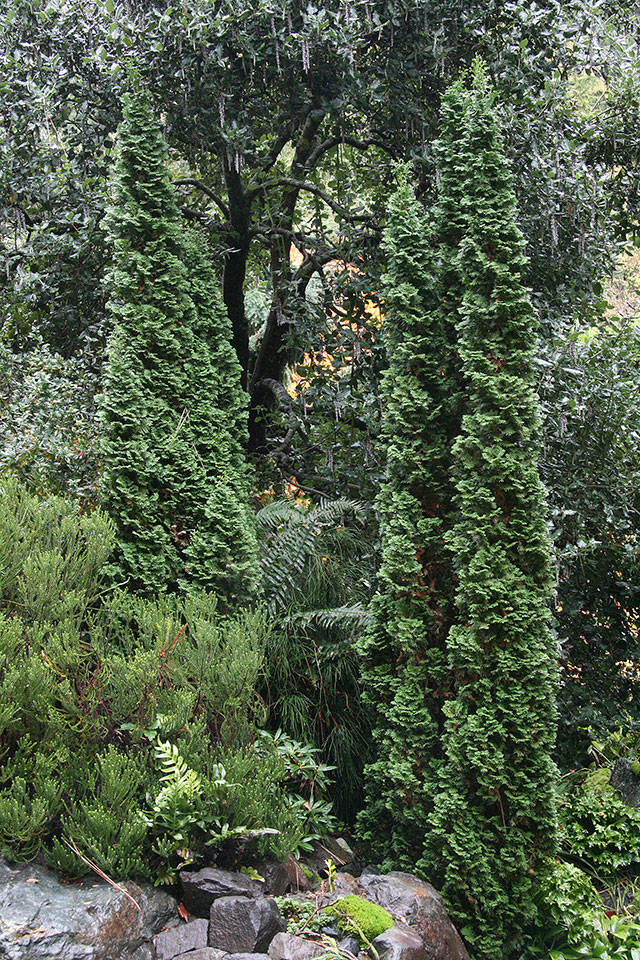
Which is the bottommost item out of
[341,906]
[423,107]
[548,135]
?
[341,906]

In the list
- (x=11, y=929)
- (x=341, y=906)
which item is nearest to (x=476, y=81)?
(x=341, y=906)

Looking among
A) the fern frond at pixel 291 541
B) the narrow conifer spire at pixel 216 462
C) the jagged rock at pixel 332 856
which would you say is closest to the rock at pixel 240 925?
the jagged rock at pixel 332 856

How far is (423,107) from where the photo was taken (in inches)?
251

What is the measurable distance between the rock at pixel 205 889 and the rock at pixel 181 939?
0.09 m

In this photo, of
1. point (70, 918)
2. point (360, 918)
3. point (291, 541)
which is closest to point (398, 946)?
point (360, 918)

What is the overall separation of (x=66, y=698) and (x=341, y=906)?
148 cm

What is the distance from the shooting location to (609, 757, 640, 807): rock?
5.21 meters

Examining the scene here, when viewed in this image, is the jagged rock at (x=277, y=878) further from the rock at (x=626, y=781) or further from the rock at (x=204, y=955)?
the rock at (x=626, y=781)

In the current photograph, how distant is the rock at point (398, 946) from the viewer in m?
3.18

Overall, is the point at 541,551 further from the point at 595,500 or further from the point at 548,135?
the point at 548,135

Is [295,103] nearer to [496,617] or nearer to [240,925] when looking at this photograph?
[496,617]

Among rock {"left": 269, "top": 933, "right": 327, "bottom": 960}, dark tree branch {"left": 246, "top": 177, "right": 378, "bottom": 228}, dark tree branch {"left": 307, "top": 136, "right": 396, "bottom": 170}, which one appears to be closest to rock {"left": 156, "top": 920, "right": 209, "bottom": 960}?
rock {"left": 269, "top": 933, "right": 327, "bottom": 960}

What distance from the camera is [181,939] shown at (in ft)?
9.93

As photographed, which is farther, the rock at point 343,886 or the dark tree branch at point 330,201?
the dark tree branch at point 330,201
